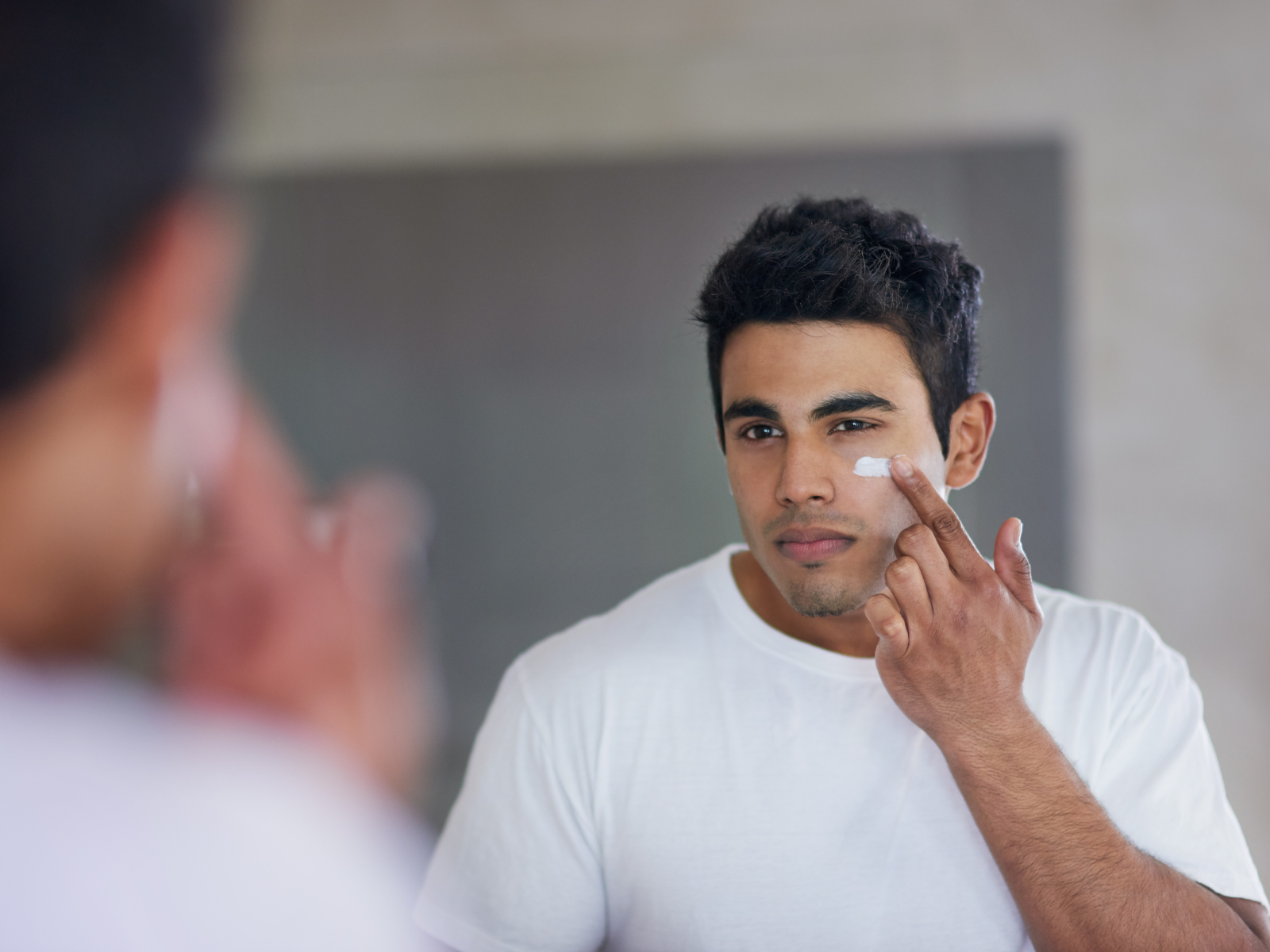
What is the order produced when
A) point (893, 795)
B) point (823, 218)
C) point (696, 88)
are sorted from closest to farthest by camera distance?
point (893, 795) < point (823, 218) < point (696, 88)

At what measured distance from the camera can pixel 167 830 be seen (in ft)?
1.03

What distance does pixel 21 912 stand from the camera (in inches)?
11.9

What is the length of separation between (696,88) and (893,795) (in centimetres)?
133

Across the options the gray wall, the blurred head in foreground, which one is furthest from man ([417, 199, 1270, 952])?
the blurred head in foreground

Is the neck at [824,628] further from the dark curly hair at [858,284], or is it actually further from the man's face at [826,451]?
the dark curly hair at [858,284]

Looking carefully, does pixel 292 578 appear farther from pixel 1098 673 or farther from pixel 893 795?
pixel 1098 673

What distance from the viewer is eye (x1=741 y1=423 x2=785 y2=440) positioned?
1074mm

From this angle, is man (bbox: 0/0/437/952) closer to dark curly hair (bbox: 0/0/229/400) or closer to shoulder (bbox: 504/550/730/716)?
dark curly hair (bbox: 0/0/229/400)

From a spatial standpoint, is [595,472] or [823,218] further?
[595,472]

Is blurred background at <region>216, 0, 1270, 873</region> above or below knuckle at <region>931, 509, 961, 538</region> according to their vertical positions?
above

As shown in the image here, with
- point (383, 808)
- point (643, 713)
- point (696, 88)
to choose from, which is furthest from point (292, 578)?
point (696, 88)

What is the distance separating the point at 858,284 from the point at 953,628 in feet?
1.28

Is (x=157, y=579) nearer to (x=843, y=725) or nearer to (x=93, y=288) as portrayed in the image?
(x=93, y=288)

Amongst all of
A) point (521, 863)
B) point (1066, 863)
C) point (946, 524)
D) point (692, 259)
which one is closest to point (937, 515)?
point (946, 524)
